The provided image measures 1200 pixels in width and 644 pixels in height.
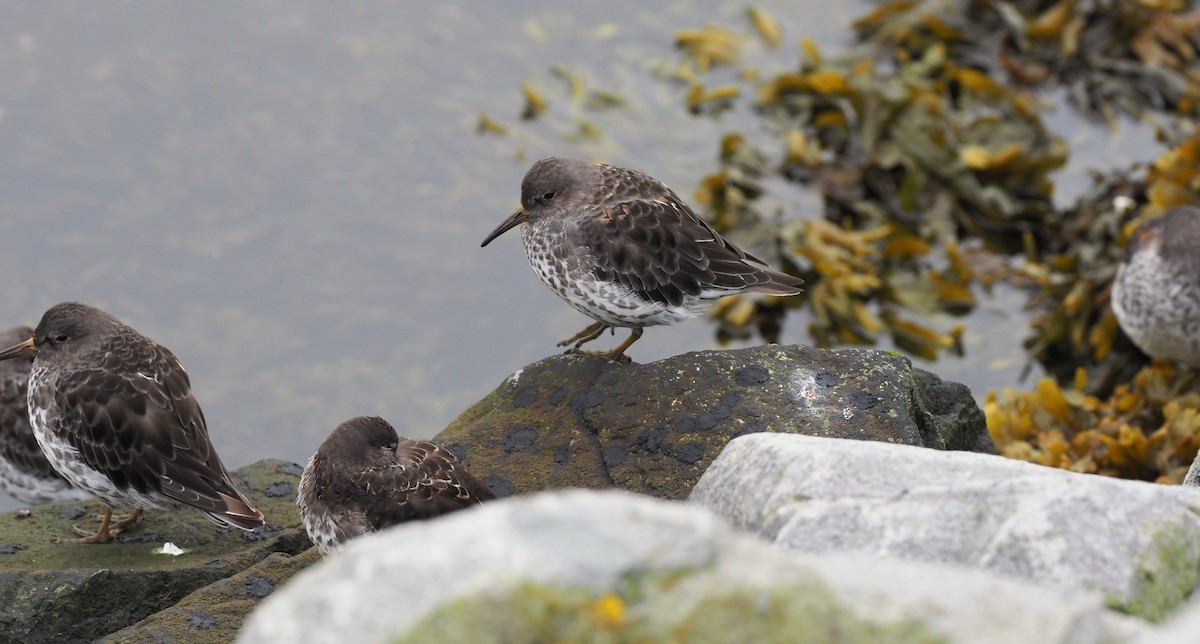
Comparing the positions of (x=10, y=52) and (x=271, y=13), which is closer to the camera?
(x=10, y=52)

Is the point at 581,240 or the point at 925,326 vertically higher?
the point at 581,240

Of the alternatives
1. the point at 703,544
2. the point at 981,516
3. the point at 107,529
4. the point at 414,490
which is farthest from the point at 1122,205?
the point at 703,544

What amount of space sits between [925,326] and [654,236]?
4.03 m

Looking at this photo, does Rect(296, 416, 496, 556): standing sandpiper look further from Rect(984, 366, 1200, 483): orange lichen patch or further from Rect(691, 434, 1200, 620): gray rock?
Rect(984, 366, 1200, 483): orange lichen patch

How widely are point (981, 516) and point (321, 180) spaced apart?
812cm

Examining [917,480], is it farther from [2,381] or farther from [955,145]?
[955,145]

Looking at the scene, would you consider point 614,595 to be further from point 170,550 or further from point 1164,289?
point 1164,289

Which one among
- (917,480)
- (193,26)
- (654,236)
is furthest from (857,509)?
(193,26)

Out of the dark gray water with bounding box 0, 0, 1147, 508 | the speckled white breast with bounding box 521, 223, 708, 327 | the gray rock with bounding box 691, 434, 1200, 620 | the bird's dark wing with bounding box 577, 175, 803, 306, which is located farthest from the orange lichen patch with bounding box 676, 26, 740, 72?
the gray rock with bounding box 691, 434, 1200, 620

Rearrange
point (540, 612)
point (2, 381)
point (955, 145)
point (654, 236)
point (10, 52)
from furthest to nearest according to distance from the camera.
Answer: point (10, 52) < point (955, 145) < point (2, 381) < point (654, 236) < point (540, 612)

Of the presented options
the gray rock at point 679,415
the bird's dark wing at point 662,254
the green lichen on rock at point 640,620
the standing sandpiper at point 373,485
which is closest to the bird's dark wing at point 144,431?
the standing sandpiper at point 373,485

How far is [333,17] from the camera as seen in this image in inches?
487

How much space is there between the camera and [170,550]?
6.29m

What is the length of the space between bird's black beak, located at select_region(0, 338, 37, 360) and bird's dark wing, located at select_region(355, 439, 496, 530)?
2.56m
